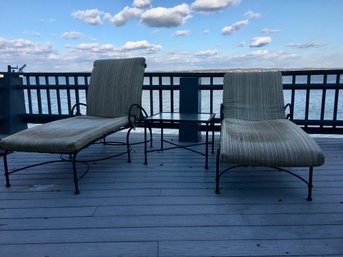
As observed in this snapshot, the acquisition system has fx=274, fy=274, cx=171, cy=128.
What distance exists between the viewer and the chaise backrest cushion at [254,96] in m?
3.10

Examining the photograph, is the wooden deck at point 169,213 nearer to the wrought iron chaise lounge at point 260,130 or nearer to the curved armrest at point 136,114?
the wrought iron chaise lounge at point 260,130

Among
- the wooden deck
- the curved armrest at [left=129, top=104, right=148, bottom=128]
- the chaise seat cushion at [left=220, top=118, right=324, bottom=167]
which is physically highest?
the curved armrest at [left=129, top=104, right=148, bottom=128]

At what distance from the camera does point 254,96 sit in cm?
319

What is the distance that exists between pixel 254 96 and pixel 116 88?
1656 mm

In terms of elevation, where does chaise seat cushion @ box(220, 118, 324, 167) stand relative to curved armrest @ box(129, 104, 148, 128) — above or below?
below

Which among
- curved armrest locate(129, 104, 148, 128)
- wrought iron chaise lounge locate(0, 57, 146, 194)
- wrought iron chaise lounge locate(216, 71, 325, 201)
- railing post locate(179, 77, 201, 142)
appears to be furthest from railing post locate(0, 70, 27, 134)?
wrought iron chaise lounge locate(216, 71, 325, 201)

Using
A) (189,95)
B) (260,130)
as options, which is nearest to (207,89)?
(189,95)

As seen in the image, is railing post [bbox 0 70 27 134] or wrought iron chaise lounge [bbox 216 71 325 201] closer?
wrought iron chaise lounge [bbox 216 71 325 201]

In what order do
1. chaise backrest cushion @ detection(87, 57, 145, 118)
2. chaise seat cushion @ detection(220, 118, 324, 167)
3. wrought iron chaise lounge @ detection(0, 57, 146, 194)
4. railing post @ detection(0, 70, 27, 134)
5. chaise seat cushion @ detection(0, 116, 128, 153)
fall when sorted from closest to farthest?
chaise seat cushion @ detection(220, 118, 324, 167) < chaise seat cushion @ detection(0, 116, 128, 153) < wrought iron chaise lounge @ detection(0, 57, 146, 194) < chaise backrest cushion @ detection(87, 57, 145, 118) < railing post @ detection(0, 70, 27, 134)

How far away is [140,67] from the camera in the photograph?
3332 mm

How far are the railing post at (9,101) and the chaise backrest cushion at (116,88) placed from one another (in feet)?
4.99

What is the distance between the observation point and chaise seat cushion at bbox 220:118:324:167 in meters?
1.91

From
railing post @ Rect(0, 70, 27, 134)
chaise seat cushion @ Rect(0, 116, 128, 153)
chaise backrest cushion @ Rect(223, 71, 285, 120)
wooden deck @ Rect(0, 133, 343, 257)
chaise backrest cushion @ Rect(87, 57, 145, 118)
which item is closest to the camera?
wooden deck @ Rect(0, 133, 343, 257)

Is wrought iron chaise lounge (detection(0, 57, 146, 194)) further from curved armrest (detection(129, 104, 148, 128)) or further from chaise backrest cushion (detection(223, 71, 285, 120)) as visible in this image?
chaise backrest cushion (detection(223, 71, 285, 120))
